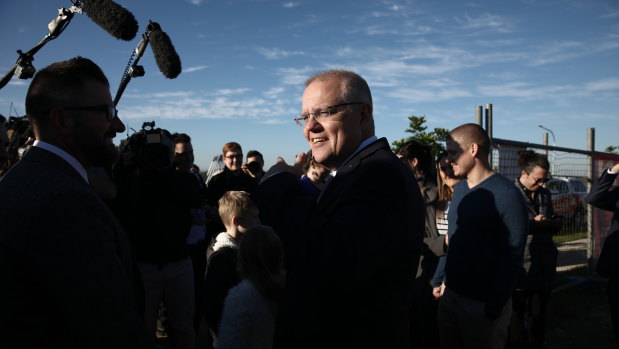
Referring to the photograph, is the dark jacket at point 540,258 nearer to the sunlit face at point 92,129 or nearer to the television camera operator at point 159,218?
the television camera operator at point 159,218

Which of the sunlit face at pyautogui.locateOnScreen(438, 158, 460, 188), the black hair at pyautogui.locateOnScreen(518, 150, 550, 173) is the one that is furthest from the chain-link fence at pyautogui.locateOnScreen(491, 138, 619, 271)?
the sunlit face at pyautogui.locateOnScreen(438, 158, 460, 188)

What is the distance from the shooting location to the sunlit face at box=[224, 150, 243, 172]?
17.2 feet

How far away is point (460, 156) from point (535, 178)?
151cm

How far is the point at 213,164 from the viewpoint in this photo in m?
10.3

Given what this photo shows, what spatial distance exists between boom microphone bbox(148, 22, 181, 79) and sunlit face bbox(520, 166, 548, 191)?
3.48 metres

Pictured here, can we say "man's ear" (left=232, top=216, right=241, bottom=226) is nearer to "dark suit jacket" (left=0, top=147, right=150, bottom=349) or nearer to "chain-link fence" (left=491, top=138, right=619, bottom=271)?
"dark suit jacket" (left=0, top=147, right=150, bottom=349)

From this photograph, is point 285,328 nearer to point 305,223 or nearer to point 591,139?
point 305,223

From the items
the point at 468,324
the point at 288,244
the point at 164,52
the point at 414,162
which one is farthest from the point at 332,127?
the point at 414,162

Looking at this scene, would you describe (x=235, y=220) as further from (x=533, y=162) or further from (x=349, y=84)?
(x=533, y=162)

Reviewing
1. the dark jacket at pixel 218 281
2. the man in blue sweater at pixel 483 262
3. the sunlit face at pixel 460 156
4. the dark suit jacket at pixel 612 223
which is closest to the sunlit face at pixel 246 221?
the dark jacket at pixel 218 281

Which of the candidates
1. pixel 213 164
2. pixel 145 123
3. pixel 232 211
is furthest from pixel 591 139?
pixel 213 164

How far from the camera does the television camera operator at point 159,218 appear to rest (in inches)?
134

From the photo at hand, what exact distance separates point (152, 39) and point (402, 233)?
82.6 inches

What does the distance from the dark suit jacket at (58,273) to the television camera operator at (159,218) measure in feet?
7.08
